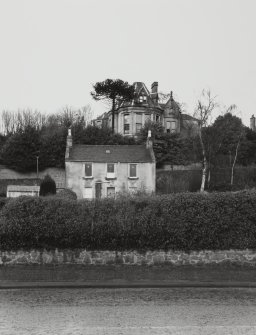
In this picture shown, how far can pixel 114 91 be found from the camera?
70.8 meters

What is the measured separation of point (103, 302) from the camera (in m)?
10.5

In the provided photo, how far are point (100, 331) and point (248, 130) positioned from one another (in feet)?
200

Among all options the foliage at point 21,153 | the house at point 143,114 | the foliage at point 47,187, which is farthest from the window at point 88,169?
the house at point 143,114

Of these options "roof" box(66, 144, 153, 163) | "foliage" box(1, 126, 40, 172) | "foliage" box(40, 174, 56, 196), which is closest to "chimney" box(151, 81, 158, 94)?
"roof" box(66, 144, 153, 163)

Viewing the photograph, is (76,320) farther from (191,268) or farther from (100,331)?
(191,268)

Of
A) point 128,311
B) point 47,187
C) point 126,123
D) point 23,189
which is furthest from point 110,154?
point 128,311

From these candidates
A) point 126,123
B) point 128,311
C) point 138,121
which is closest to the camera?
point 128,311

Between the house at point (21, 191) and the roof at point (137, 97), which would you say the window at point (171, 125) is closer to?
the roof at point (137, 97)

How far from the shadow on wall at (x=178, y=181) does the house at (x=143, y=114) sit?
15.4 m

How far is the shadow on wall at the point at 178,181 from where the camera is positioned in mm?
50281

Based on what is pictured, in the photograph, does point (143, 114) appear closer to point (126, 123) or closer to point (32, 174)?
point (126, 123)

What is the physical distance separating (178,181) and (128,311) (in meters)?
42.7

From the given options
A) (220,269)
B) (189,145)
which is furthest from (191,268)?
(189,145)

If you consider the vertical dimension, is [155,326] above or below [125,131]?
below
